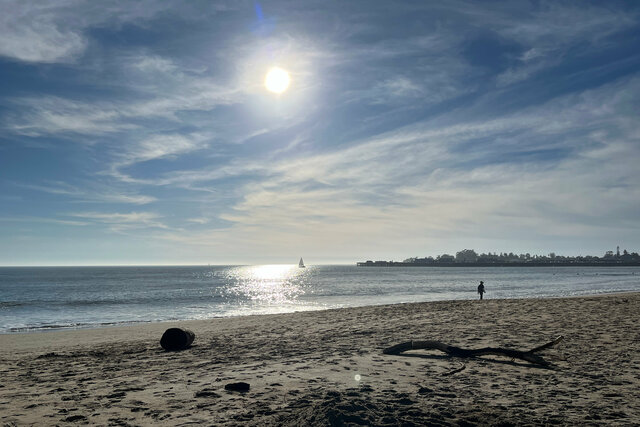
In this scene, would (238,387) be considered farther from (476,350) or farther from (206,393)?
(476,350)

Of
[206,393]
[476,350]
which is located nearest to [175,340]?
[206,393]

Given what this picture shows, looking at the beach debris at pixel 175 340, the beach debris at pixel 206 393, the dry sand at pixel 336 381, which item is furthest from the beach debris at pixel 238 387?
the beach debris at pixel 175 340

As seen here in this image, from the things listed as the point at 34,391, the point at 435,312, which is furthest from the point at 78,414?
the point at 435,312

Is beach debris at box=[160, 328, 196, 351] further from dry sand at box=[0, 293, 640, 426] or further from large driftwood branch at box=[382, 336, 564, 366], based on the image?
large driftwood branch at box=[382, 336, 564, 366]

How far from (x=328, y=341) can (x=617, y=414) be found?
9164 millimetres

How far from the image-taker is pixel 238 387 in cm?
859

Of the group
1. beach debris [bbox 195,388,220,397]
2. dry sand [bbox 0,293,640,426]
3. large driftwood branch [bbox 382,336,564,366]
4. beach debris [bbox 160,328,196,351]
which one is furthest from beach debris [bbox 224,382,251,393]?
beach debris [bbox 160,328,196,351]

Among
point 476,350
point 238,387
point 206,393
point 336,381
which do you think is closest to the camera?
point 206,393

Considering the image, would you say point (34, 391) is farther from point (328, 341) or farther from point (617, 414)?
point (617, 414)

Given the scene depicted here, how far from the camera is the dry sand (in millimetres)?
6898

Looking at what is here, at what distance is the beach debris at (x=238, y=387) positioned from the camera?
855 cm

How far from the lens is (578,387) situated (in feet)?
27.5

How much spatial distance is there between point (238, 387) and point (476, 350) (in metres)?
6.36

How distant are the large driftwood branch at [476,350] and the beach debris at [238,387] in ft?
15.6
